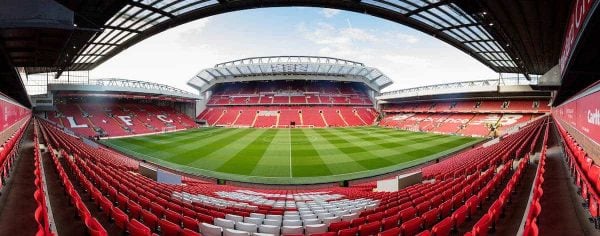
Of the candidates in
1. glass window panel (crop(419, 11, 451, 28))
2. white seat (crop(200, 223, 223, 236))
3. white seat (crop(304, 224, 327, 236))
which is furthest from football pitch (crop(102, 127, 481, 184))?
white seat (crop(200, 223, 223, 236))

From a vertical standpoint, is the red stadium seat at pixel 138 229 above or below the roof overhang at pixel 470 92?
below

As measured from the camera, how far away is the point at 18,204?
5098 millimetres

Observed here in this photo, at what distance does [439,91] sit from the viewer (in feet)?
130

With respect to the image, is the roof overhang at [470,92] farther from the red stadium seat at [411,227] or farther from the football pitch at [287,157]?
the red stadium seat at [411,227]

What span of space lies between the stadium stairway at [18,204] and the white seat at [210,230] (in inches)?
91.0

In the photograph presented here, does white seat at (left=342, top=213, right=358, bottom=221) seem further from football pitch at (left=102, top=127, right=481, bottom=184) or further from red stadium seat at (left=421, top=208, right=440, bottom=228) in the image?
football pitch at (left=102, top=127, right=481, bottom=184)

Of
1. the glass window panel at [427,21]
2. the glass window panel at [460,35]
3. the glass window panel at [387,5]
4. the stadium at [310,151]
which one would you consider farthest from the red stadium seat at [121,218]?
the glass window panel at [460,35]

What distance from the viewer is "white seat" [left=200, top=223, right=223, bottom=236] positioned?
4.50 metres

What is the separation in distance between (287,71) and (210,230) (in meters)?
51.2

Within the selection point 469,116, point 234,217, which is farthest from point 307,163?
point 469,116

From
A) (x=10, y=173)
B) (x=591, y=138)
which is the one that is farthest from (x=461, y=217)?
(x=10, y=173)

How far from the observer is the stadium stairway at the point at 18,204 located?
13.7 feet

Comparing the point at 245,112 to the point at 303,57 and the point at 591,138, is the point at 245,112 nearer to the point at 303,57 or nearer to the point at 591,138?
the point at 303,57

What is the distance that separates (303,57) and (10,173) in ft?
143
